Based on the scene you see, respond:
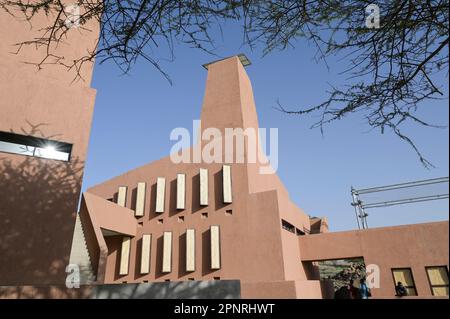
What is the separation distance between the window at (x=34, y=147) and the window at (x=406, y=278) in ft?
45.5

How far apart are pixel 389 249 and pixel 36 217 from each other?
14.0 metres

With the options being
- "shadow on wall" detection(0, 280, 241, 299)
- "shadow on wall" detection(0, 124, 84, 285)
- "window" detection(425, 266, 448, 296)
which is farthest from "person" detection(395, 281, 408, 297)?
"shadow on wall" detection(0, 124, 84, 285)

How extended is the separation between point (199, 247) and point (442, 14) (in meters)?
13.7

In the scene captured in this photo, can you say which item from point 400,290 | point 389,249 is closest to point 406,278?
point 400,290

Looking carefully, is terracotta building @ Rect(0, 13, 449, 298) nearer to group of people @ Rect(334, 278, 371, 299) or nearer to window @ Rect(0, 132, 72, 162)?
window @ Rect(0, 132, 72, 162)

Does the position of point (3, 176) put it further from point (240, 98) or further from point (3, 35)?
point (240, 98)

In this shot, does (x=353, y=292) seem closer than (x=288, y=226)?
Yes

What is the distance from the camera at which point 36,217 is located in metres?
8.43

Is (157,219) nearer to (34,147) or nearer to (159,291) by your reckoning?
(34,147)

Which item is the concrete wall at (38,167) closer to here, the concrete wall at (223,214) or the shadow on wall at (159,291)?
the shadow on wall at (159,291)

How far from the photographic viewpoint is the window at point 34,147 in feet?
28.7

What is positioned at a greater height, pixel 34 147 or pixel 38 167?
pixel 34 147

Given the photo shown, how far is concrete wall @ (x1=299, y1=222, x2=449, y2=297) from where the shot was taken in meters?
12.4

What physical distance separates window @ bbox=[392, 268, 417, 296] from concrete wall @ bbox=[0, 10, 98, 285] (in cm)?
1294
